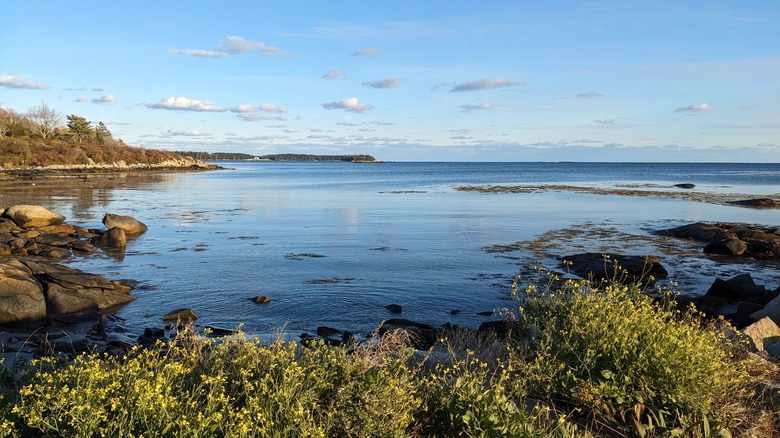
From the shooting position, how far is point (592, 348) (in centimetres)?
646

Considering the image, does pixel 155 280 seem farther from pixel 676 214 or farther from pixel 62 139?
pixel 62 139

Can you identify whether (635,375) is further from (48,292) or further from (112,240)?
(112,240)

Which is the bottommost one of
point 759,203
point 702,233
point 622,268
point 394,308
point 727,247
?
point 394,308

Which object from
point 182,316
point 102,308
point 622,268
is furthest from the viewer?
point 622,268

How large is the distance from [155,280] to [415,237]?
40.5 feet

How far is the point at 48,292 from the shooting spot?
14305 mm

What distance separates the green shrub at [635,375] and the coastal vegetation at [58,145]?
9847cm

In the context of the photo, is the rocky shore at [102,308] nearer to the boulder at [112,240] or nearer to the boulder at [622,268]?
the boulder at [622,268]

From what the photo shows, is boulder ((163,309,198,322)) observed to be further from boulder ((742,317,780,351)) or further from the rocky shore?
boulder ((742,317,780,351))

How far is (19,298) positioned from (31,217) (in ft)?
51.3

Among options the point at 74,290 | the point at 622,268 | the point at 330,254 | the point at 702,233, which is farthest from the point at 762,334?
the point at 702,233

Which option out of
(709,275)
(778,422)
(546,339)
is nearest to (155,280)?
(546,339)

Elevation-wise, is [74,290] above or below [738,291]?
below

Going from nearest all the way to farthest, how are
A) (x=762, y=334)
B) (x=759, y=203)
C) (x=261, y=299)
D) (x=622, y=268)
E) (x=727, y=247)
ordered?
(x=762, y=334), (x=261, y=299), (x=622, y=268), (x=727, y=247), (x=759, y=203)
